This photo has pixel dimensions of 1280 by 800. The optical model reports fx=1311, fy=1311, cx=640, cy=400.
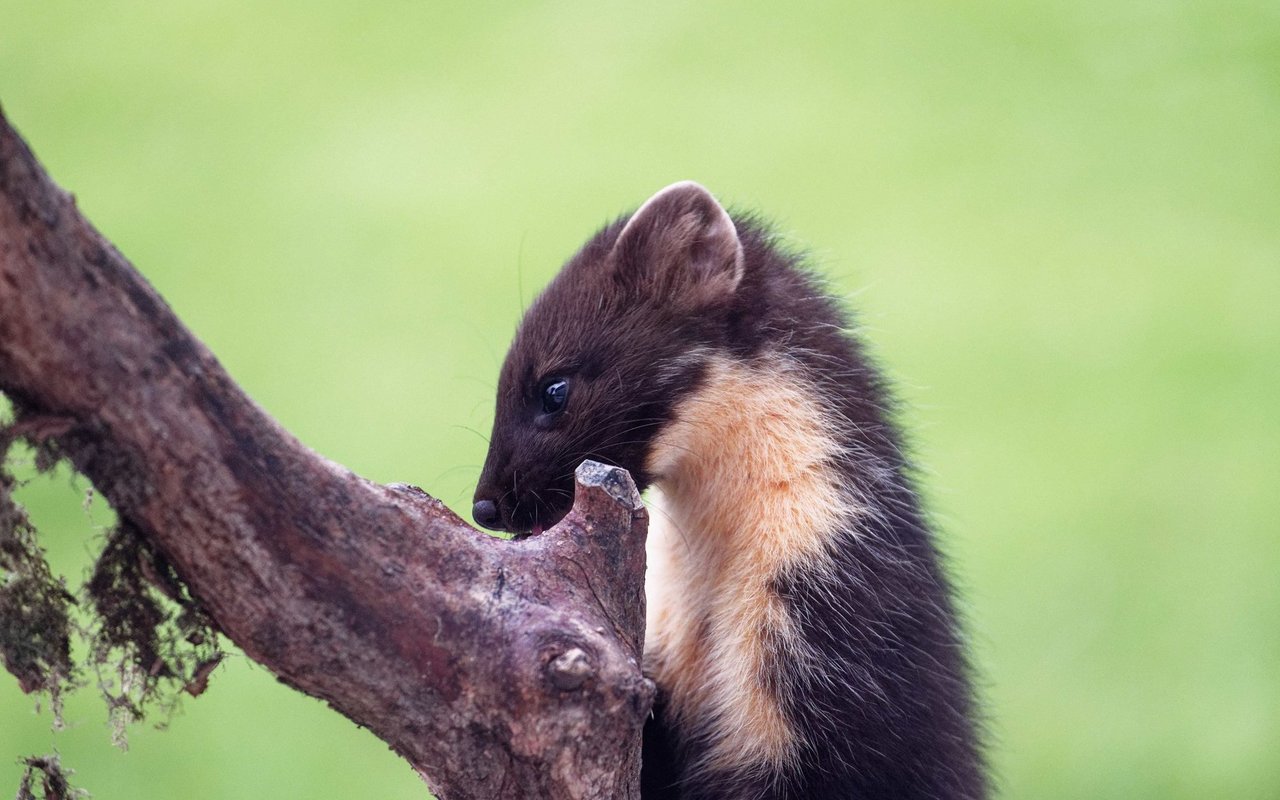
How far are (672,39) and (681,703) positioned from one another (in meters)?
4.60

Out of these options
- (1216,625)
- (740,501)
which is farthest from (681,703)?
(1216,625)

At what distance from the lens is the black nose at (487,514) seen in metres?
2.72

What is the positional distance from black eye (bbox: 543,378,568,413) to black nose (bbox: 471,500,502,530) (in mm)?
252

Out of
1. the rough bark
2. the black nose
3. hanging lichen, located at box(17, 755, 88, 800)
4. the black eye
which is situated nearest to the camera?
the rough bark

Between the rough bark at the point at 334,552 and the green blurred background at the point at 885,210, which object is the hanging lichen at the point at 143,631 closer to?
the rough bark at the point at 334,552

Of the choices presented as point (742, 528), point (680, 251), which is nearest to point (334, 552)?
point (742, 528)

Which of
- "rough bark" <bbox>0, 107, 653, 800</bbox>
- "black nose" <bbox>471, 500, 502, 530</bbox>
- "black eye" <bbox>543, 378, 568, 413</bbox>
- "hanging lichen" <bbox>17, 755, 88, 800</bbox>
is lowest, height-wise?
"hanging lichen" <bbox>17, 755, 88, 800</bbox>

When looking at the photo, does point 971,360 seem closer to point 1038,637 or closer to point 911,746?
A: point 1038,637

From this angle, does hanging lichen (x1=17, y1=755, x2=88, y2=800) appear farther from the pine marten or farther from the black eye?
the black eye

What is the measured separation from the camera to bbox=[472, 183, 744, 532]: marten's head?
9.09 feet

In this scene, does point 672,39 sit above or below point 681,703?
above

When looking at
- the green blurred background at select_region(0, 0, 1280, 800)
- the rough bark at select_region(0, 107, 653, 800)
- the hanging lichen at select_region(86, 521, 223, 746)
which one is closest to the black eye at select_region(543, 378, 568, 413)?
the rough bark at select_region(0, 107, 653, 800)

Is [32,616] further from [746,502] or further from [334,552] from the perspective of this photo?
[746,502]

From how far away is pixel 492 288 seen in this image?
6395mm
